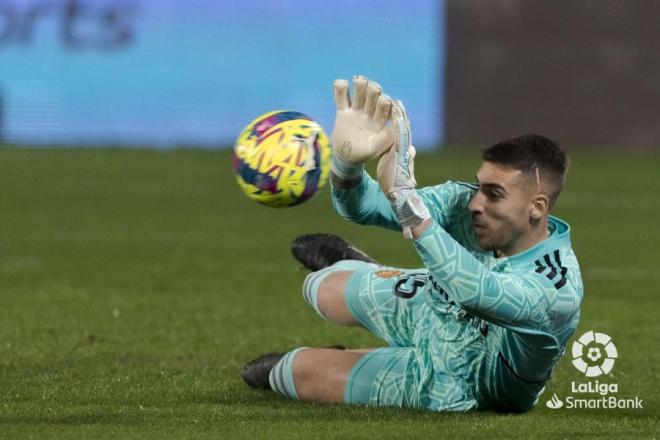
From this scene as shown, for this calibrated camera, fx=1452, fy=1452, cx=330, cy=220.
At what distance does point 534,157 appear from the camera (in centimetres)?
602

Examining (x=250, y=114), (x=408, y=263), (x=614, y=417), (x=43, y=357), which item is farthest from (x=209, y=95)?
(x=614, y=417)

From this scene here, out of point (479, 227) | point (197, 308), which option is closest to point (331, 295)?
point (479, 227)

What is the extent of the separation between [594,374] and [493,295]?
2.11 meters

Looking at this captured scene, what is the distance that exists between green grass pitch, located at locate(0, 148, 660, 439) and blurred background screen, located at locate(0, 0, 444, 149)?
14.1 ft

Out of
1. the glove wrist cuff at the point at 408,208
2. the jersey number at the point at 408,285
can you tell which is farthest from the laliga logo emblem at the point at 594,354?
the glove wrist cuff at the point at 408,208

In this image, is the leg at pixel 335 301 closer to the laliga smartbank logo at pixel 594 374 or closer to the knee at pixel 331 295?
the knee at pixel 331 295

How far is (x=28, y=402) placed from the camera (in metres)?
6.37

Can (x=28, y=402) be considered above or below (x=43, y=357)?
above

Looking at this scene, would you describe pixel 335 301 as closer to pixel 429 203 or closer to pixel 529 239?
pixel 429 203

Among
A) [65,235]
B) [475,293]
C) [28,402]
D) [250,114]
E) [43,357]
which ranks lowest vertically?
[250,114]

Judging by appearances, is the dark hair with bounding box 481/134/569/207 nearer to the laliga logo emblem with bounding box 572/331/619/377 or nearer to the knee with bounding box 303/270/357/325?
the knee with bounding box 303/270/357/325

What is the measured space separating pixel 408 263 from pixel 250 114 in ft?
45.9

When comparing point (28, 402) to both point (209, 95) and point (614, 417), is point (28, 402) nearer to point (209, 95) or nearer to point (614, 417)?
point (614, 417)

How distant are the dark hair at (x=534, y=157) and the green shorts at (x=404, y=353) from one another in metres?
0.76
